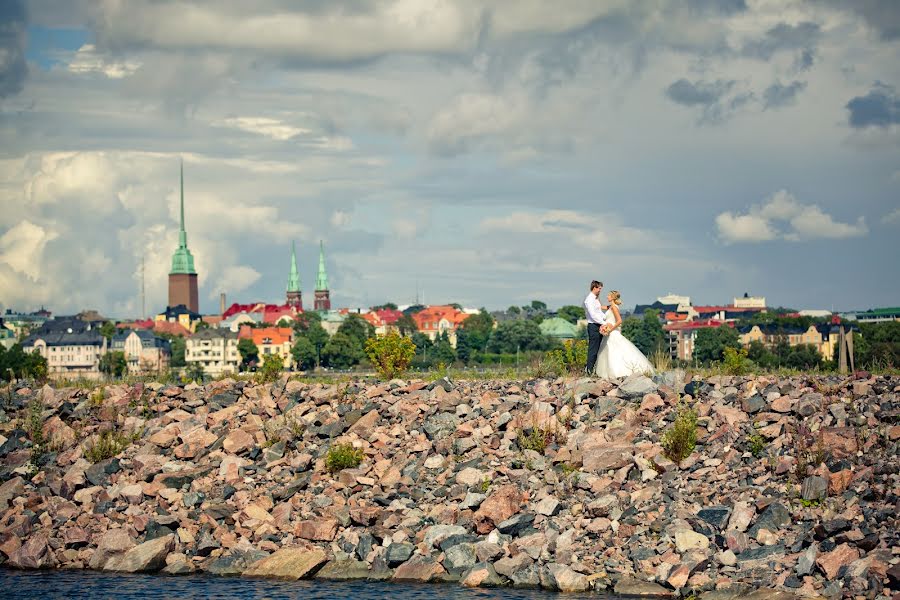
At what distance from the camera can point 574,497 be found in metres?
23.9

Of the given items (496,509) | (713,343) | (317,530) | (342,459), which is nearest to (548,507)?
(496,509)

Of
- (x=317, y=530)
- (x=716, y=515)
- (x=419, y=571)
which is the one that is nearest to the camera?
(x=716, y=515)

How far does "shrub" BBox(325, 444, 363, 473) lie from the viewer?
2659 cm

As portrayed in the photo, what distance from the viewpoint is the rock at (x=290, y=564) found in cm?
2341

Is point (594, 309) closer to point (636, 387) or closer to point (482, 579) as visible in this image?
point (636, 387)

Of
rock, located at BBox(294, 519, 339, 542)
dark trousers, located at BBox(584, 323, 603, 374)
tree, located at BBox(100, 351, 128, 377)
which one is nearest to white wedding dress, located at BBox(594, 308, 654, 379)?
dark trousers, located at BBox(584, 323, 603, 374)

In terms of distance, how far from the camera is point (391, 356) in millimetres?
35531

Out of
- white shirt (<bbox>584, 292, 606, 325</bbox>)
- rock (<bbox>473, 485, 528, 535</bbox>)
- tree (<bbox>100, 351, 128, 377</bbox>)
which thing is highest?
tree (<bbox>100, 351, 128, 377</bbox>)

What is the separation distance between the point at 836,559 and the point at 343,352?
121928mm

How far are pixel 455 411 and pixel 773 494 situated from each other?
26.0ft

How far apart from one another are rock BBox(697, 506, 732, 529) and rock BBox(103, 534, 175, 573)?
10505mm

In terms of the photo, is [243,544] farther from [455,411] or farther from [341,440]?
[455,411]

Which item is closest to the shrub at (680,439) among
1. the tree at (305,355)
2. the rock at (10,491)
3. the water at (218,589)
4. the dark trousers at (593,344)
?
the water at (218,589)

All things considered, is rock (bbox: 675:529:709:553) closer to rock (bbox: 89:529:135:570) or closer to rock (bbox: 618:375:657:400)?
rock (bbox: 618:375:657:400)
